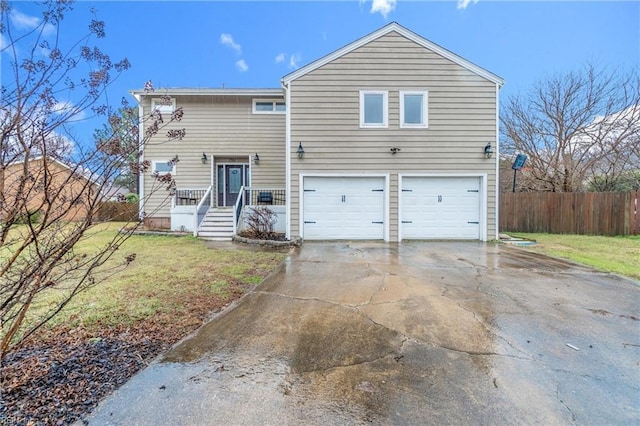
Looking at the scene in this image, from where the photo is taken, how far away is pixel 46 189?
6.19 feet

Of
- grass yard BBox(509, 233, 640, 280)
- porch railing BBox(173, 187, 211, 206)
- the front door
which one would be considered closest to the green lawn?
porch railing BBox(173, 187, 211, 206)

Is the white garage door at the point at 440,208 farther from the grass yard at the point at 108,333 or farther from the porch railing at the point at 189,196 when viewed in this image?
the porch railing at the point at 189,196

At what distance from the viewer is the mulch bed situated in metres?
1.82

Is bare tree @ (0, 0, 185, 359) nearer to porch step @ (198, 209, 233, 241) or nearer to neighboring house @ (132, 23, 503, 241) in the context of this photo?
neighboring house @ (132, 23, 503, 241)

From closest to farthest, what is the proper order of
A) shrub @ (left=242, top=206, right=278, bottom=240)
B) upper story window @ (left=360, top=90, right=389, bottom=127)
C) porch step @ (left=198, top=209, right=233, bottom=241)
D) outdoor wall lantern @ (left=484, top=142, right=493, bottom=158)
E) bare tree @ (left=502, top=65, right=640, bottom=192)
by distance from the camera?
outdoor wall lantern @ (left=484, top=142, right=493, bottom=158) < upper story window @ (left=360, top=90, right=389, bottom=127) < shrub @ (left=242, top=206, right=278, bottom=240) < porch step @ (left=198, top=209, right=233, bottom=241) < bare tree @ (left=502, top=65, right=640, bottom=192)

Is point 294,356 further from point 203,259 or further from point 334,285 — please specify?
point 203,259

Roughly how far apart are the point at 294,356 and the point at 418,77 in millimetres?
9308

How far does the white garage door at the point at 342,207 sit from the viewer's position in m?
9.31

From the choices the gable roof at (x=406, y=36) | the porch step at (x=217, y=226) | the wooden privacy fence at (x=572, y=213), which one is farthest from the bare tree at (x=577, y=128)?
the porch step at (x=217, y=226)

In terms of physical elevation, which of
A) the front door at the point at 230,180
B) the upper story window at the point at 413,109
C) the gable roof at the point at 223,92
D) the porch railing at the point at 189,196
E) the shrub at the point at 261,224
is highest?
the gable roof at the point at 223,92

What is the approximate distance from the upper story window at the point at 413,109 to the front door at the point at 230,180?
6942mm

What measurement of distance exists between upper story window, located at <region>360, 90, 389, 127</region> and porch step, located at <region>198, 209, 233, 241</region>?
560 centimetres

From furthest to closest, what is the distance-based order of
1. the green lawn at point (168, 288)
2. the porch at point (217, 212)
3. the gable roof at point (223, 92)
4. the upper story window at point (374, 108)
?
the gable roof at point (223, 92)
the porch at point (217, 212)
the upper story window at point (374, 108)
the green lawn at point (168, 288)

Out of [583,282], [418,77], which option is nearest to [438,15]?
A: [418,77]
